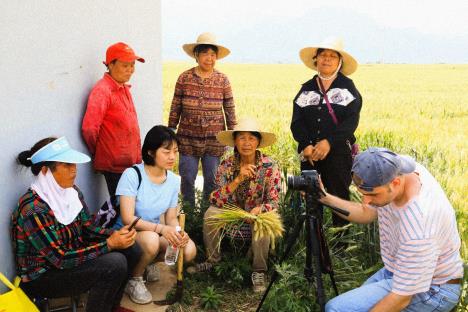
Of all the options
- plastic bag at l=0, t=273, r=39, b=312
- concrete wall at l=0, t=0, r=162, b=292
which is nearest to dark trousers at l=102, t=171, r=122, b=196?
concrete wall at l=0, t=0, r=162, b=292

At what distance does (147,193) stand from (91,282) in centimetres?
85

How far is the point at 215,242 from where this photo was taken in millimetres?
4086

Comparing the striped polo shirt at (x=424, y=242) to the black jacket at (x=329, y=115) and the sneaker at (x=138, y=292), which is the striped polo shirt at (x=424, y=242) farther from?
the sneaker at (x=138, y=292)

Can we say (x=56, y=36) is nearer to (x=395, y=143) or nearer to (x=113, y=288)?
(x=113, y=288)

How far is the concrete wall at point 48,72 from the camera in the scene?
2.98 m

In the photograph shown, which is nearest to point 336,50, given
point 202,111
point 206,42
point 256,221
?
point 206,42

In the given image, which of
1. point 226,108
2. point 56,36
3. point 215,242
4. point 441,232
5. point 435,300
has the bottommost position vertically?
point 215,242

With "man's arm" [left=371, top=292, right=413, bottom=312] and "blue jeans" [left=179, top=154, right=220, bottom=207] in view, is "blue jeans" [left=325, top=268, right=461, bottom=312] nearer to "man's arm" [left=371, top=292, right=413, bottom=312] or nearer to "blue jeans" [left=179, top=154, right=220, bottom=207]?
"man's arm" [left=371, top=292, right=413, bottom=312]

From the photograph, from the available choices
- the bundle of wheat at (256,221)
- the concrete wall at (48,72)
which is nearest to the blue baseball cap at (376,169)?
the bundle of wheat at (256,221)

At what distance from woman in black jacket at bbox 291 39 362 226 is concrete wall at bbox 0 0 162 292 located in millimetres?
1821

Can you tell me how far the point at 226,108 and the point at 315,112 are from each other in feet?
3.78

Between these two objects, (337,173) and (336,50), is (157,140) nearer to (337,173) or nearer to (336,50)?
(337,173)

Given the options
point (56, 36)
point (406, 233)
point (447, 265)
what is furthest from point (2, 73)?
point (447, 265)

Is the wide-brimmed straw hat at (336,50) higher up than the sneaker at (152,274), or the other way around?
the wide-brimmed straw hat at (336,50)
